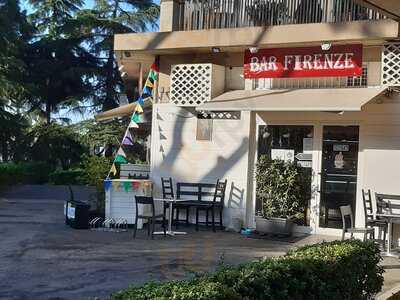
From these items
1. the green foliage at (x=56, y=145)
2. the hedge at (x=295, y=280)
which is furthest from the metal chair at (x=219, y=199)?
the green foliage at (x=56, y=145)

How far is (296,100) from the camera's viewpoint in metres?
11.1

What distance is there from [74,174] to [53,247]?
1785 centimetres

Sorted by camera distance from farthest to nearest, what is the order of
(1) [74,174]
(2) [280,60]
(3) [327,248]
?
1. (1) [74,174]
2. (2) [280,60]
3. (3) [327,248]

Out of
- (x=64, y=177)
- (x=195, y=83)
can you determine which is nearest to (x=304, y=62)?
(x=195, y=83)

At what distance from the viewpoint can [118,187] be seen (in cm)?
→ 1243

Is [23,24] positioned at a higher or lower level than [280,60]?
higher

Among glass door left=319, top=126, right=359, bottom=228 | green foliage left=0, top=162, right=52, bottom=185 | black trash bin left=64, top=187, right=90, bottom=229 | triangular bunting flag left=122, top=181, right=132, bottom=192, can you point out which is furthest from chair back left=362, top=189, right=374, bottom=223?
green foliage left=0, top=162, right=52, bottom=185

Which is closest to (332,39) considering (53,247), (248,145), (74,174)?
(248,145)

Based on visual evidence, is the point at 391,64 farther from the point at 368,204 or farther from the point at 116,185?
the point at 116,185

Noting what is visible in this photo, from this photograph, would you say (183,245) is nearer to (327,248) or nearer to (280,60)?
(280,60)

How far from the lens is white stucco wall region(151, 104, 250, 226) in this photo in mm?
12430

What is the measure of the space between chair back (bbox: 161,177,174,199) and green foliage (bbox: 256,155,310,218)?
79.1 inches

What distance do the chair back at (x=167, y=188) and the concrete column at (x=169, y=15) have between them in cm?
318

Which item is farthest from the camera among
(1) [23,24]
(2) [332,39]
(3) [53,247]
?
(1) [23,24]
